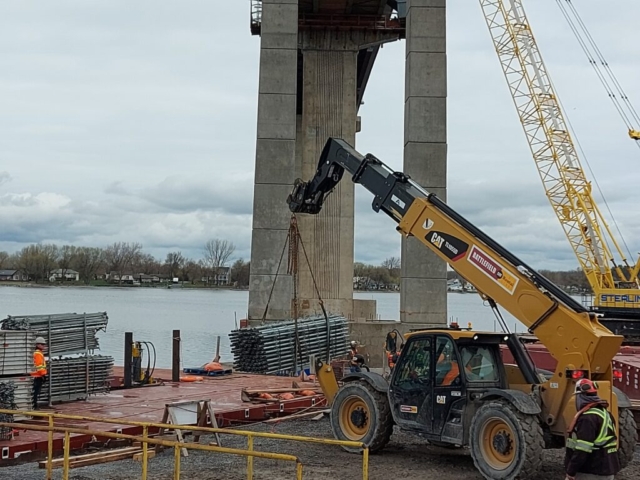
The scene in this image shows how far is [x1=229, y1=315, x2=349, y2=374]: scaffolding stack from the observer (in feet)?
68.7

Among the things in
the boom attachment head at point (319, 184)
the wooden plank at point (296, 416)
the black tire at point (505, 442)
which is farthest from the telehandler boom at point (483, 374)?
the wooden plank at point (296, 416)

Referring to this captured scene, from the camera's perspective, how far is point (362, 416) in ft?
39.5

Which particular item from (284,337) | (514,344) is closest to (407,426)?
(514,344)

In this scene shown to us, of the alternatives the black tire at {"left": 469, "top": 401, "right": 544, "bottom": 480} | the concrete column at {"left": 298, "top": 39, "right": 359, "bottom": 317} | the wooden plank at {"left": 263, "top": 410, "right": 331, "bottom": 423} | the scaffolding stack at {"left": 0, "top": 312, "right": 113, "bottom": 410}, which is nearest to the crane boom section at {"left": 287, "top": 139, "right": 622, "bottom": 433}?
the black tire at {"left": 469, "top": 401, "right": 544, "bottom": 480}

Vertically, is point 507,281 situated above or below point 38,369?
above

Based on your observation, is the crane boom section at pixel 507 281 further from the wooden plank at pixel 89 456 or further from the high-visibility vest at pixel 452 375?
the wooden plank at pixel 89 456

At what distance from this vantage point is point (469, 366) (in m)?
10.8

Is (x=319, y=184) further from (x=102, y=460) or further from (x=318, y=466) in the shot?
(x=102, y=460)

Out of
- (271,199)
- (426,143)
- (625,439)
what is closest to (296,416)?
A: (625,439)

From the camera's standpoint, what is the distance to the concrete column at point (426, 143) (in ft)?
83.7

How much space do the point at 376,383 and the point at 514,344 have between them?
2.19m

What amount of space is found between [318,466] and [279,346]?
10386mm

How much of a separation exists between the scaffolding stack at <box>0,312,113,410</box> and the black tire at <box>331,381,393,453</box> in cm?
578

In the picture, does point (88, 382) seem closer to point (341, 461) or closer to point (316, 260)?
point (341, 461)
